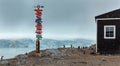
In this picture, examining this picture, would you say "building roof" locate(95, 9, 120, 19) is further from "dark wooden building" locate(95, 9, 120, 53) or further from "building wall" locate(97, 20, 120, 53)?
"building wall" locate(97, 20, 120, 53)

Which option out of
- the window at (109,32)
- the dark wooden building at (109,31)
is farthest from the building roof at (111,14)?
the window at (109,32)

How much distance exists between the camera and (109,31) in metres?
46.8

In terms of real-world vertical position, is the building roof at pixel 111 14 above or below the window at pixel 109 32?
above

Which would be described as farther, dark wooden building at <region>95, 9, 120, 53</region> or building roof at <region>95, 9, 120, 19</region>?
building roof at <region>95, 9, 120, 19</region>

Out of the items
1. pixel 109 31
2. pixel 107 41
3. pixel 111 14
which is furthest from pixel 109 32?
pixel 111 14

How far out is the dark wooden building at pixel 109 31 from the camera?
153ft

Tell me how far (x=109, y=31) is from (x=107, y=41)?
3.67 feet

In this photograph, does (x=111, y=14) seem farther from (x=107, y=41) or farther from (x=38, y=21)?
(x=38, y=21)

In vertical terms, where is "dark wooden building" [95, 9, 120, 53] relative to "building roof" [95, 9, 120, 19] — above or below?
below

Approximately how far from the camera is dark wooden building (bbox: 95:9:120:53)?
46688mm

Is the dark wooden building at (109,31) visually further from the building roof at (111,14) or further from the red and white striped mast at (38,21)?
the red and white striped mast at (38,21)

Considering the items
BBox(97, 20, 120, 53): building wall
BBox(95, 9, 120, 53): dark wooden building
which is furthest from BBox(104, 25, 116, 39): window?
BBox(97, 20, 120, 53): building wall

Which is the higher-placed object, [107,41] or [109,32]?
[109,32]

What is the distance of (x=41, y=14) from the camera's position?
44719mm
